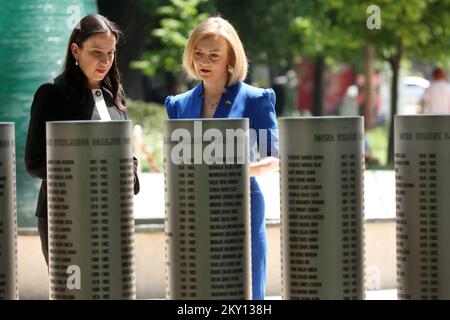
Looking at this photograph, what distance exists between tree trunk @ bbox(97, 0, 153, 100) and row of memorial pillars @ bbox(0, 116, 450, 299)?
19.8m

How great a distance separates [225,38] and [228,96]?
0.32 metres

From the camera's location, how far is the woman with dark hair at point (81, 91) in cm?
473

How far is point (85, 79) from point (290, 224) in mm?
1897

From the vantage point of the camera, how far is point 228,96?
507cm

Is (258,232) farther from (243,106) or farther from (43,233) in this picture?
(43,233)

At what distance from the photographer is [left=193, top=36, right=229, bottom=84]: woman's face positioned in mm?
4820

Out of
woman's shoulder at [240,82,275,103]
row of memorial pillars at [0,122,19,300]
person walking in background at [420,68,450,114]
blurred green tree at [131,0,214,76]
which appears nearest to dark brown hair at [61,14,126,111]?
woman's shoulder at [240,82,275,103]

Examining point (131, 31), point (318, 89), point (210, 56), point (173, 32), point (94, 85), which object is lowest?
point (94, 85)

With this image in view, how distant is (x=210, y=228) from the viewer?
321cm

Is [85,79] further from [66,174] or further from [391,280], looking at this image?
[391,280]

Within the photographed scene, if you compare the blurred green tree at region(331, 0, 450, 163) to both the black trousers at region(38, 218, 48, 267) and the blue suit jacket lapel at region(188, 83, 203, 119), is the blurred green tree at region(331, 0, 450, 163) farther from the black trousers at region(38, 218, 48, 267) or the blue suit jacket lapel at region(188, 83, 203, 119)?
the black trousers at region(38, 218, 48, 267)

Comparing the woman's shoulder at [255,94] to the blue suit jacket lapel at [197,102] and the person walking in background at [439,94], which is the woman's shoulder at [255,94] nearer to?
the blue suit jacket lapel at [197,102]
